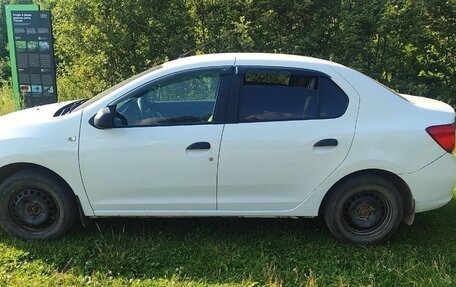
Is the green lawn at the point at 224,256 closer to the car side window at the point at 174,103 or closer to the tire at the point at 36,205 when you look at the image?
the tire at the point at 36,205

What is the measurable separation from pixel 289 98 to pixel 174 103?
99cm

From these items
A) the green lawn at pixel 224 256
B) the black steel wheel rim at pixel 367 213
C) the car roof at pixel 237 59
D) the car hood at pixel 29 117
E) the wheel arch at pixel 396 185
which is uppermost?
the car roof at pixel 237 59

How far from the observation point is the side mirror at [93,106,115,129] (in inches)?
155

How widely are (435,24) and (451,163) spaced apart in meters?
6.36

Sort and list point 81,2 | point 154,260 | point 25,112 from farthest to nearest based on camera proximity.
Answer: point 81,2 < point 25,112 < point 154,260

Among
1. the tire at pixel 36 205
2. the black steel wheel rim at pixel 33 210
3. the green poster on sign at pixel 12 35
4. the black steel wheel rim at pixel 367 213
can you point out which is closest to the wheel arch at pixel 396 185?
the black steel wheel rim at pixel 367 213

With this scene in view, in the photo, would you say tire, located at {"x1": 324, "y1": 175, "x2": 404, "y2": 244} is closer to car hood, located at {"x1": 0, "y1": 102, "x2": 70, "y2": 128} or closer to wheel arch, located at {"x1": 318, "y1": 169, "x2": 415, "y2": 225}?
wheel arch, located at {"x1": 318, "y1": 169, "x2": 415, "y2": 225}

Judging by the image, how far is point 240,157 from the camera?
3996 millimetres

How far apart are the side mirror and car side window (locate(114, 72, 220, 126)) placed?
3.2 inches

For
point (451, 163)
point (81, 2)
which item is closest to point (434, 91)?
point (451, 163)

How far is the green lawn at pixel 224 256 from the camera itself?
12.1 ft

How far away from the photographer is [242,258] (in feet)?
13.2

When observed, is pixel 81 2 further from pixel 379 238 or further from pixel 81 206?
pixel 379 238

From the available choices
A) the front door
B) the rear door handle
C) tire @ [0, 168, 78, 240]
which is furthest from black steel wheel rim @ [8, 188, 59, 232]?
the rear door handle
